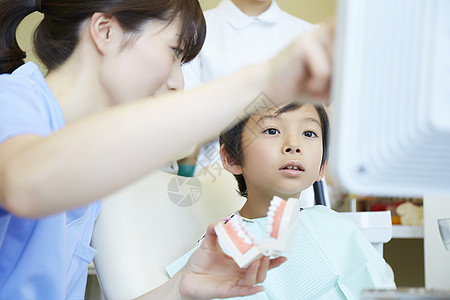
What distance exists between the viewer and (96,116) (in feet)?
1.68

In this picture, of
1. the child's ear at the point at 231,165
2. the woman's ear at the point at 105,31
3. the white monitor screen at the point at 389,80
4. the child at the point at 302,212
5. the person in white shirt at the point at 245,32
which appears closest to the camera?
the white monitor screen at the point at 389,80

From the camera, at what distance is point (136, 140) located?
0.50 meters

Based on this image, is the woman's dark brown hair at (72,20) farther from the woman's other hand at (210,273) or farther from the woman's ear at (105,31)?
the woman's other hand at (210,273)

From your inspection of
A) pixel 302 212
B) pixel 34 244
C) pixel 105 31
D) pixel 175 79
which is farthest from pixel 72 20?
pixel 302 212

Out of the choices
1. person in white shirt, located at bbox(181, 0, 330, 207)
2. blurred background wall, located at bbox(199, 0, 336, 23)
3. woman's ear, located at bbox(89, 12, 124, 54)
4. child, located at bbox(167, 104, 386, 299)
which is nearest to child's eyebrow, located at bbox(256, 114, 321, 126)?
child, located at bbox(167, 104, 386, 299)

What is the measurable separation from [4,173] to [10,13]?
1.99 ft

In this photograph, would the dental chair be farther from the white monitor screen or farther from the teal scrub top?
the white monitor screen

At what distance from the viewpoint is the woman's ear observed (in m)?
0.97

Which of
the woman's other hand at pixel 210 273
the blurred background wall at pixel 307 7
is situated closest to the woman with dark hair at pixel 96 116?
the woman's other hand at pixel 210 273

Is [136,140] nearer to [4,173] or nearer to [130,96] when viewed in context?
[4,173]

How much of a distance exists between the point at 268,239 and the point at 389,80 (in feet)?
1.07

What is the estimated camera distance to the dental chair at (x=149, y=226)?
1.01 metres

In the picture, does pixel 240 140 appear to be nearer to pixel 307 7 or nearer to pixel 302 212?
pixel 302 212

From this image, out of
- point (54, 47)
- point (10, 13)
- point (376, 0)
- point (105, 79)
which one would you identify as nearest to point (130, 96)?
point (105, 79)
